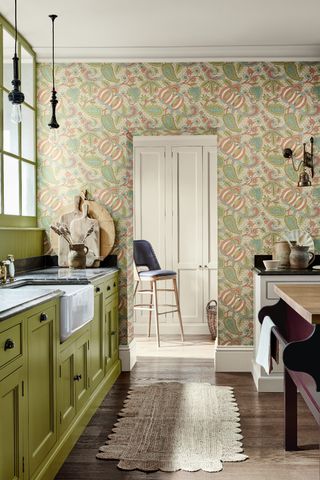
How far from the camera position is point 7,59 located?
187 inches

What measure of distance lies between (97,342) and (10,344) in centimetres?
209

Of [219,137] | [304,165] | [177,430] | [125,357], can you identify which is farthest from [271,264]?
[177,430]

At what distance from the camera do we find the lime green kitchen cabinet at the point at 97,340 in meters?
4.34

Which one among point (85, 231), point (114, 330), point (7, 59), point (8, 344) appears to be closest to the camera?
point (8, 344)

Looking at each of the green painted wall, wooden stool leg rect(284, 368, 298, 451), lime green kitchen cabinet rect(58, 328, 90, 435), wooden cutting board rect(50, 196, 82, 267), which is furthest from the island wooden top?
wooden cutting board rect(50, 196, 82, 267)

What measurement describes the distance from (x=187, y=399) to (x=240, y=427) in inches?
27.9

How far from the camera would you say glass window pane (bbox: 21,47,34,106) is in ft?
17.2

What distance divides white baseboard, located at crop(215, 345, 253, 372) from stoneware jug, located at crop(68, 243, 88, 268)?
1.41 meters

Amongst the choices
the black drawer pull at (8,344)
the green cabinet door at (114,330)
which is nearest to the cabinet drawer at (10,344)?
the black drawer pull at (8,344)

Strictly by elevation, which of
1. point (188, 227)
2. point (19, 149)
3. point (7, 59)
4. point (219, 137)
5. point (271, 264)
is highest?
point (7, 59)

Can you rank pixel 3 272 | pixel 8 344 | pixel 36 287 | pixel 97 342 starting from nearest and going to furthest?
pixel 8 344 < pixel 36 287 < pixel 3 272 < pixel 97 342

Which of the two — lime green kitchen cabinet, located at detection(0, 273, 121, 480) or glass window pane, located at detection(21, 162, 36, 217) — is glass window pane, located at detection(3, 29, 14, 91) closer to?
glass window pane, located at detection(21, 162, 36, 217)

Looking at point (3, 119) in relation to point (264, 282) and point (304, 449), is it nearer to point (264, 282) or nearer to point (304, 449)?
point (264, 282)

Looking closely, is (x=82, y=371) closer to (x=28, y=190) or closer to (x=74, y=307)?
(x=74, y=307)
